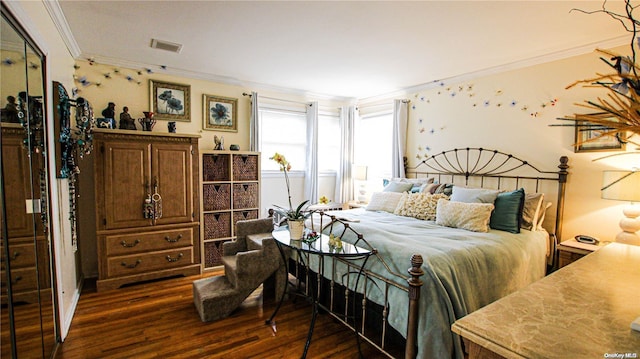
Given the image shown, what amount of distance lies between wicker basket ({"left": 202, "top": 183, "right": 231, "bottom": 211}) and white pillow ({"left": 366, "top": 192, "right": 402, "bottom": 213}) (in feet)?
6.10

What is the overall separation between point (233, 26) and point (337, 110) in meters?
2.92

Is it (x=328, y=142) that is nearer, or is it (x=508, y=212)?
(x=508, y=212)

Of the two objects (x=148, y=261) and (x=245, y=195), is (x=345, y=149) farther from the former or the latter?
(x=148, y=261)

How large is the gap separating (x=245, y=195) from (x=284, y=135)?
130 cm

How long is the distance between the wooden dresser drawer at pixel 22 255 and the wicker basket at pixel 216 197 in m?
2.14

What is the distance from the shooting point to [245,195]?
161 inches

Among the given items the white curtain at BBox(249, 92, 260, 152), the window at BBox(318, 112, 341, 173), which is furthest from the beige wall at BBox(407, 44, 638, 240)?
the white curtain at BBox(249, 92, 260, 152)

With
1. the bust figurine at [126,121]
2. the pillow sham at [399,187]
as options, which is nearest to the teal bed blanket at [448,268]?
the pillow sham at [399,187]

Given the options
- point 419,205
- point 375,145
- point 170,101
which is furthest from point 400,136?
point 170,101

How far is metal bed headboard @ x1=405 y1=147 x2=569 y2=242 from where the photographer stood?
118 inches

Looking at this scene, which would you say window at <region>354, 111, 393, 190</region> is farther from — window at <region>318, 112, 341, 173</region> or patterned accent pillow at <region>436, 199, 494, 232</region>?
patterned accent pillow at <region>436, 199, 494, 232</region>

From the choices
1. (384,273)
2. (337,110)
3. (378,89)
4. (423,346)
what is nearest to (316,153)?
(337,110)

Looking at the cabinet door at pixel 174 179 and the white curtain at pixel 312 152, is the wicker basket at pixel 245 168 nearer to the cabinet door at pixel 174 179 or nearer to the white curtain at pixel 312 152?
the cabinet door at pixel 174 179

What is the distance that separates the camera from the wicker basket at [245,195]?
4.02 metres
